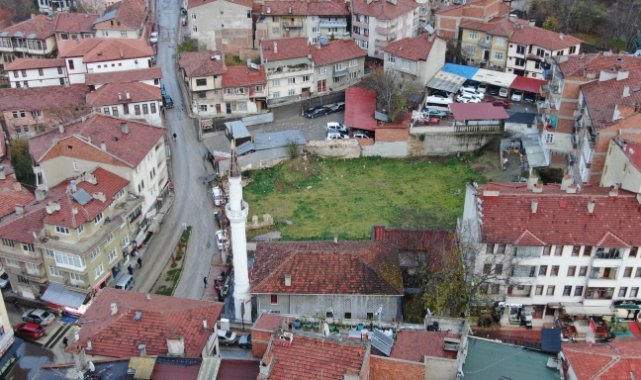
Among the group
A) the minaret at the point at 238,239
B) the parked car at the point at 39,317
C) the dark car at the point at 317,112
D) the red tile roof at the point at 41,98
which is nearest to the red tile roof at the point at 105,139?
the red tile roof at the point at 41,98

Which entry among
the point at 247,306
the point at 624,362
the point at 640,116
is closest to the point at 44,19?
the point at 247,306

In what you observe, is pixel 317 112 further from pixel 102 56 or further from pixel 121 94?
pixel 102 56

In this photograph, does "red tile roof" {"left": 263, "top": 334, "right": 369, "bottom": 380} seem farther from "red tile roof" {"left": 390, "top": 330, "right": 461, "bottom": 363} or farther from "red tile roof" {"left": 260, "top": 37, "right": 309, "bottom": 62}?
"red tile roof" {"left": 260, "top": 37, "right": 309, "bottom": 62}

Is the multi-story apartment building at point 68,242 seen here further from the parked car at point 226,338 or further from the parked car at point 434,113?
the parked car at point 434,113

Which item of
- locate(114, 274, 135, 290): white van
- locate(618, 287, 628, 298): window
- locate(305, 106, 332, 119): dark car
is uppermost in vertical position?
locate(305, 106, 332, 119): dark car

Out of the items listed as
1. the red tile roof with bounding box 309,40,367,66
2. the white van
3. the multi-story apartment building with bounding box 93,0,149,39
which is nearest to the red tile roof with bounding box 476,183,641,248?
the white van
